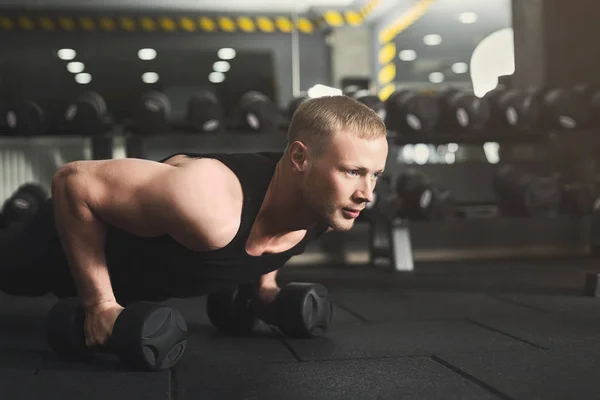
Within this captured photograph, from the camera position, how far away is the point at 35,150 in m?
4.63

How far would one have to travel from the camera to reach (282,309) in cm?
153

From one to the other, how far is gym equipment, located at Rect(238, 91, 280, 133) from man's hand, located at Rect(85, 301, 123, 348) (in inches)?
64.5

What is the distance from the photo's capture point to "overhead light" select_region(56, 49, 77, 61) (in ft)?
19.4

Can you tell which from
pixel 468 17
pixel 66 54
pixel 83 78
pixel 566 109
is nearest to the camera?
pixel 566 109

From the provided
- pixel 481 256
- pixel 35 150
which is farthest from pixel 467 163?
pixel 35 150

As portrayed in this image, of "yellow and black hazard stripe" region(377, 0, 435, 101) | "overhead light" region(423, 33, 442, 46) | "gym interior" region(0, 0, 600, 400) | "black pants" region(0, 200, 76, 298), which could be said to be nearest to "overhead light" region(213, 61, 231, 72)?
"gym interior" region(0, 0, 600, 400)

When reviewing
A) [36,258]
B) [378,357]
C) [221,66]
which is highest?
[221,66]

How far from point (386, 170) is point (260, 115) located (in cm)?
58

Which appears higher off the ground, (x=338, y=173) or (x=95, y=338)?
(x=338, y=173)

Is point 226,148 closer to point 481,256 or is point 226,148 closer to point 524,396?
point 481,256

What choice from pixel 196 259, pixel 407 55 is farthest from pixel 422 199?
pixel 407 55

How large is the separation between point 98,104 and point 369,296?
54.0 inches

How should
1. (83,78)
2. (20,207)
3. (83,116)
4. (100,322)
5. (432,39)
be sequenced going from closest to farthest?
1. (100,322)
2. (20,207)
3. (83,116)
4. (83,78)
5. (432,39)

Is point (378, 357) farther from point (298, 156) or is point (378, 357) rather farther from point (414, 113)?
point (414, 113)
